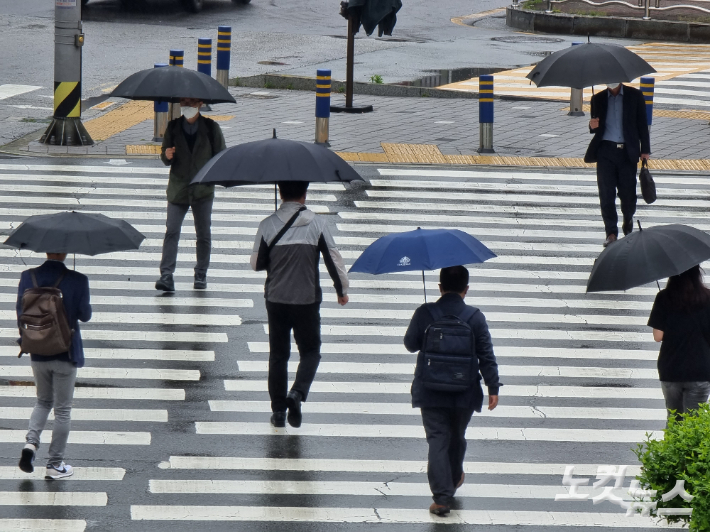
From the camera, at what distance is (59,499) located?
679cm

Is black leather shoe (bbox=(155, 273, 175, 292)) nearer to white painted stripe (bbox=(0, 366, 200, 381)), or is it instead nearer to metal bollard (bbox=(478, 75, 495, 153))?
white painted stripe (bbox=(0, 366, 200, 381))

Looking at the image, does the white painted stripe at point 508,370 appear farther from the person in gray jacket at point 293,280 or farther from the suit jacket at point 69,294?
the suit jacket at point 69,294

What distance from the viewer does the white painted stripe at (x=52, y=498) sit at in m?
6.72

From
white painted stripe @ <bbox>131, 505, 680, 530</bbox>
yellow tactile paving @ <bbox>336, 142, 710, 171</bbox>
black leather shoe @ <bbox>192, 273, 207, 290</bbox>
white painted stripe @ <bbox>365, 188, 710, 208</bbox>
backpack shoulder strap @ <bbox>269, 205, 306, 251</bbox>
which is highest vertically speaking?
backpack shoulder strap @ <bbox>269, 205, 306, 251</bbox>

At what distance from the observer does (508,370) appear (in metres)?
9.34

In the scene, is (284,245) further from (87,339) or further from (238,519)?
(87,339)

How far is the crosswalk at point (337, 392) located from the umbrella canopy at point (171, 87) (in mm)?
1834

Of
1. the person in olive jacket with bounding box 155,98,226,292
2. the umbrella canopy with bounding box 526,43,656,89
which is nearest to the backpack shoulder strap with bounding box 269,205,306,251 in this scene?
the person in olive jacket with bounding box 155,98,226,292

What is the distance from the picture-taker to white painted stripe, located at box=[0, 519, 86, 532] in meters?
6.38

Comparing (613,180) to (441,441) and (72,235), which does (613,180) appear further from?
(72,235)

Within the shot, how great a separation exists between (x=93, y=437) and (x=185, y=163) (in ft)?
12.7

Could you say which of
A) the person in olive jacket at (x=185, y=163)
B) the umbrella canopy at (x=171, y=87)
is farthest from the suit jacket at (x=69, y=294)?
the person in olive jacket at (x=185, y=163)

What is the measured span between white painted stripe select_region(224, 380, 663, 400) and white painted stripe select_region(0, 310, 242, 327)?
1544 millimetres

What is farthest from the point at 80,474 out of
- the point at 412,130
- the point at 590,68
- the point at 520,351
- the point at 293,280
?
the point at 412,130
